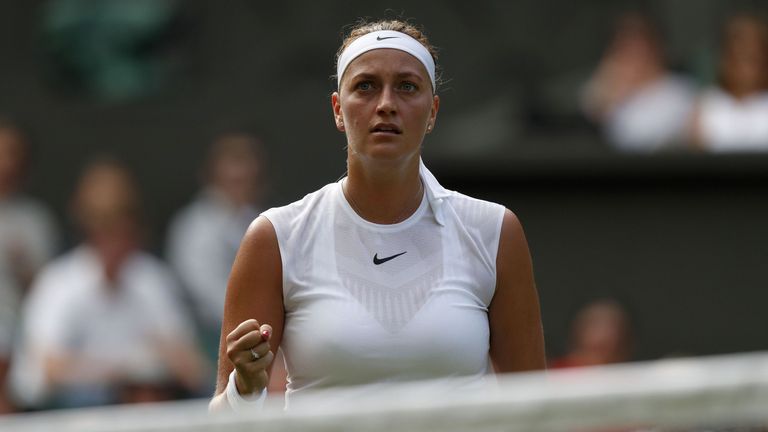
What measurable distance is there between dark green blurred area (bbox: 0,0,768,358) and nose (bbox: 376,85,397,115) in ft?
16.0

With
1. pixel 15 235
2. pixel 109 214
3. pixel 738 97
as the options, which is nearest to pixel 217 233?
pixel 109 214

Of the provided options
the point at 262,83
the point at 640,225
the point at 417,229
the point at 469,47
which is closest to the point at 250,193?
the point at 262,83

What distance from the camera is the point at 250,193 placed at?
8211 mm

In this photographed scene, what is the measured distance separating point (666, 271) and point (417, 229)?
5.23m

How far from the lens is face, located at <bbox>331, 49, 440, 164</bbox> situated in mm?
3711

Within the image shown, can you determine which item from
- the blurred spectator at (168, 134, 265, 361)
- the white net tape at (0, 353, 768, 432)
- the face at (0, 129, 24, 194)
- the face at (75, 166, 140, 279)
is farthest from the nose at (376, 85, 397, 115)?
the face at (0, 129, 24, 194)

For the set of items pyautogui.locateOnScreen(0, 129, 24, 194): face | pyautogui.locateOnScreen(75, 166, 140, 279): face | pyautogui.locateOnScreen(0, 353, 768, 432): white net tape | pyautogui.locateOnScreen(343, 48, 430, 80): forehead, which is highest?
pyautogui.locateOnScreen(0, 129, 24, 194): face

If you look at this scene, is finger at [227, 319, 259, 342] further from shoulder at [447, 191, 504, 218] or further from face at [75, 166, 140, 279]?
face at [75, 166, 140, 279]

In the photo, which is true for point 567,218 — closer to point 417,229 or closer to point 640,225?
point 640,225

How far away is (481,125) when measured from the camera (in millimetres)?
8805

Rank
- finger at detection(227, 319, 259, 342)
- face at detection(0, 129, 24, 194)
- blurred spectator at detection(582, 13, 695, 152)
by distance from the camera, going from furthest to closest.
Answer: blurred spectator at detection(582, 13, 695, 152)
face at detection(0, 129, 24, 194)
finger at detection(227, 319, 259, 342)

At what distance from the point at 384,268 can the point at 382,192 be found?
0.70 ft

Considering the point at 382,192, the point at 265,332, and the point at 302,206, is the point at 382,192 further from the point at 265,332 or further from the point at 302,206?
the point at 265,332

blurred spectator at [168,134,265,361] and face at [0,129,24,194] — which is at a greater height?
face at [0,129,24,194]
